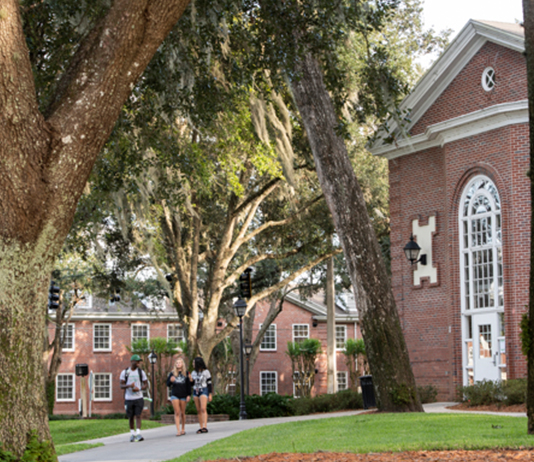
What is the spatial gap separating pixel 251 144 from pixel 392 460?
42.7ft

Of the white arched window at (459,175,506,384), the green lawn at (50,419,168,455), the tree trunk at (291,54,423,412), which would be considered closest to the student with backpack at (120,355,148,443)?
the green lawn at (50,419,168,455)

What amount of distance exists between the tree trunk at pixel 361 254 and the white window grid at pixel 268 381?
3077cm

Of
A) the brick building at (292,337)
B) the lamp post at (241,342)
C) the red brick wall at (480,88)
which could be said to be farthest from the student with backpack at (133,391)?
the brick building at (292,337)

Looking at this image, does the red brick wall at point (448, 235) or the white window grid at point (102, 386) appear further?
the white window grid at point (102, 386)

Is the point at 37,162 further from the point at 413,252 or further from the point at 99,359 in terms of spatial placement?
the point at 99,359

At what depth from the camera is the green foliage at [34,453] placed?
18.7 feet

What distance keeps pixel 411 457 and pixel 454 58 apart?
15373 millimetres

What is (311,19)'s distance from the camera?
1073 cm

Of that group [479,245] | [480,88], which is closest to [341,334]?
[479,245]

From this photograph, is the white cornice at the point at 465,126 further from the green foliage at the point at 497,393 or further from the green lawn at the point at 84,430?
the green lawn at the point at 84,430

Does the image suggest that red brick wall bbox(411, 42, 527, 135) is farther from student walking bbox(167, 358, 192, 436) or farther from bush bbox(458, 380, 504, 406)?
student walking bbox(167, 358, 192, 436)

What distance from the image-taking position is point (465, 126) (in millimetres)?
19859

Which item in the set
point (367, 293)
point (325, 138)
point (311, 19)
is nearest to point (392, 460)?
point (311, 19)

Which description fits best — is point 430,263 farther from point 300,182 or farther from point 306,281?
point 306,281
